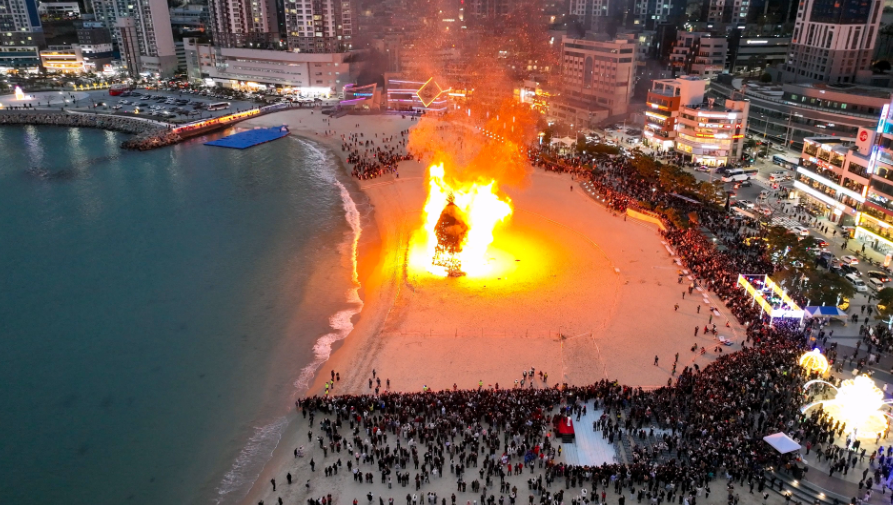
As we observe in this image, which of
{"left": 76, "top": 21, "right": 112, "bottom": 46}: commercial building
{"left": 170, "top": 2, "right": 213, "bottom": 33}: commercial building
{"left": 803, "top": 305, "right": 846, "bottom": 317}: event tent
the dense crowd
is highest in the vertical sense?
{"left": 170, "top": 2, "right": 213, "bottom": 33}: commercial building

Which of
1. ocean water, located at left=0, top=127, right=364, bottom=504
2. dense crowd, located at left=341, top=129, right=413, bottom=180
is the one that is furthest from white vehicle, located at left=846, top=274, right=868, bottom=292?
dense crowd, located at left=341, top=129, right=413, bottom=180

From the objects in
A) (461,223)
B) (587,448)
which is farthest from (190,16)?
(587,448)

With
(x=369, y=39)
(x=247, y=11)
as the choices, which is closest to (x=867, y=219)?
(x=369, y=39)

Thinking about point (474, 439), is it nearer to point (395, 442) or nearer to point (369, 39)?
point (395, 442)

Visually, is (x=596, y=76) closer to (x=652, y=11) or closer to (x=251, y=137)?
(x=251, y=137)

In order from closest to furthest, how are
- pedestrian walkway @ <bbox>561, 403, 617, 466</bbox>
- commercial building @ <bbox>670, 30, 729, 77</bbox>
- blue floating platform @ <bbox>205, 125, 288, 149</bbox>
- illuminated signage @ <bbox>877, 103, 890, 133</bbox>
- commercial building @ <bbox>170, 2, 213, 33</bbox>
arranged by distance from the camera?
pedestrian walkway @ <bbox>561, 403, 617, 466</bbox> < illuminated signage @ <bbox>877, 103, 890, 133</bbox> < blue floating platform @ <bbox>205, 125, 288, 149</bbox> < commercial building @ <bbox>670, 30, 729, 77</bbox> < commercial building @ <bbox>170, 2, 213, 33</bbox>

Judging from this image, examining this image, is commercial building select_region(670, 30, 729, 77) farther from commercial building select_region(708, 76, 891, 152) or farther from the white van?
the white van

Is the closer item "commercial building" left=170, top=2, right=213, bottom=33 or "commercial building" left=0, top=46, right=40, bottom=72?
"commercial building" left=0, top=46, right=40, bottom=72
